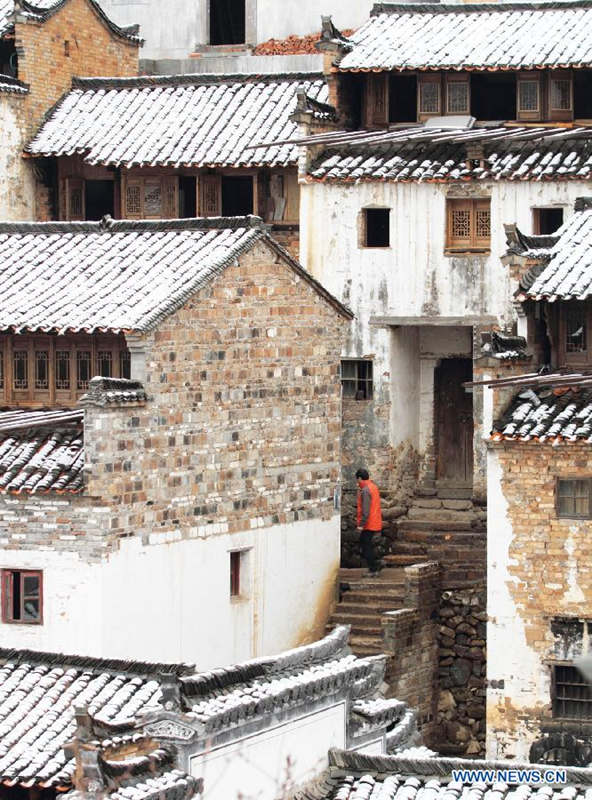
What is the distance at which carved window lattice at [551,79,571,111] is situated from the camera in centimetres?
4472

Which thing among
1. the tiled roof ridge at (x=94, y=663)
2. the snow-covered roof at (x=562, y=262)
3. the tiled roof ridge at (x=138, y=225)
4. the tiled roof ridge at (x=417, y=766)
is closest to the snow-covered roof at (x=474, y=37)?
the snow-covered roof at (x=562, y=262)

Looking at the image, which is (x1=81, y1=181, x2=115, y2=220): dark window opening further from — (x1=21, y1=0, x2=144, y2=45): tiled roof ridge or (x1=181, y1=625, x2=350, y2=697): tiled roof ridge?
(x1=181, y1=625, x2=350, y2=697): tiled roof ridge

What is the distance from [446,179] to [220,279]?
6.56 meters

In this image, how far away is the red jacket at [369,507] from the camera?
1650 inches

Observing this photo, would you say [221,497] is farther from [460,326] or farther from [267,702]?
Result: [267,702]

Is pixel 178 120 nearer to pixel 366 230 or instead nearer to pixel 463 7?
pixel 366 230

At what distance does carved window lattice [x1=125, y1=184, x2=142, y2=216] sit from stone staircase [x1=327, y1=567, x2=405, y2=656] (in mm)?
9233

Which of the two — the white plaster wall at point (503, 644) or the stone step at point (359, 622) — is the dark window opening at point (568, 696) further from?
the stone step at point (359, 622)

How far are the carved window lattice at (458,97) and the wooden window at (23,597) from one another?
1372 cm

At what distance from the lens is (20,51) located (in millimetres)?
48375

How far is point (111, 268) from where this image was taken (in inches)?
1534

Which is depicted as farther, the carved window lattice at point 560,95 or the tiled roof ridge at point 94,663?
the carved window lattice at point 560,95

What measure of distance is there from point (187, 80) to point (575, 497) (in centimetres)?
1519

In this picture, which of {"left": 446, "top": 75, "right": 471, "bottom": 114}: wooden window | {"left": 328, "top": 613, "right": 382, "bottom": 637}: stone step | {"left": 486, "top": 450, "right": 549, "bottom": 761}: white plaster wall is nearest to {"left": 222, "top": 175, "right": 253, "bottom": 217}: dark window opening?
{"left": 446, "top": 75, "right": 471, "bottom": 114}: wooden window
